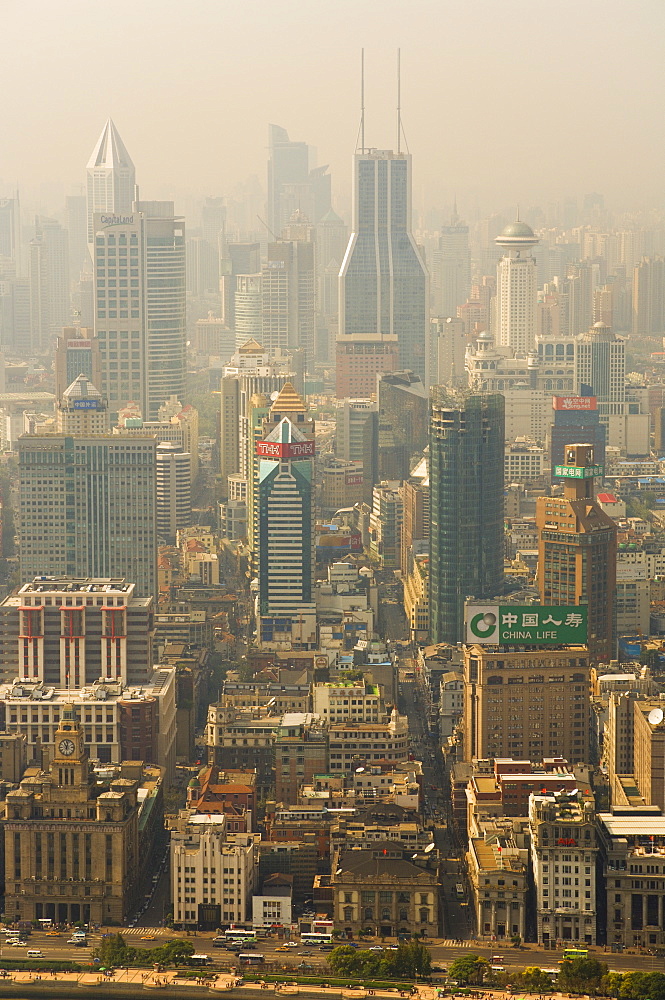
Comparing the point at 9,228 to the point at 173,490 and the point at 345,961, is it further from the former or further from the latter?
the point at 345,961

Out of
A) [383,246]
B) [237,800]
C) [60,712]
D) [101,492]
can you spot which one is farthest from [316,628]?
[383,246]

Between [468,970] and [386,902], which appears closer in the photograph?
[468,970]

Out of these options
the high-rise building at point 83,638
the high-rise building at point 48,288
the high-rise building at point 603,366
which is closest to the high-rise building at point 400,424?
the high-rise building at point 603,366

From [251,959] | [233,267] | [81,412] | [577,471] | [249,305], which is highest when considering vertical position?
[233,267]

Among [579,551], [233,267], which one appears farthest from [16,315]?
[579,551]

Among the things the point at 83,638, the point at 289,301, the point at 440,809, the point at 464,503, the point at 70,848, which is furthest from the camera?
the point at 289,301

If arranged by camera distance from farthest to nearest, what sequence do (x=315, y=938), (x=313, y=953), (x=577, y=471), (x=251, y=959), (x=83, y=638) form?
(x=577, y=471)
(x=83, y=638)
(x=315, y=938)
(x=313, y=953)
(x=251, y=959)
